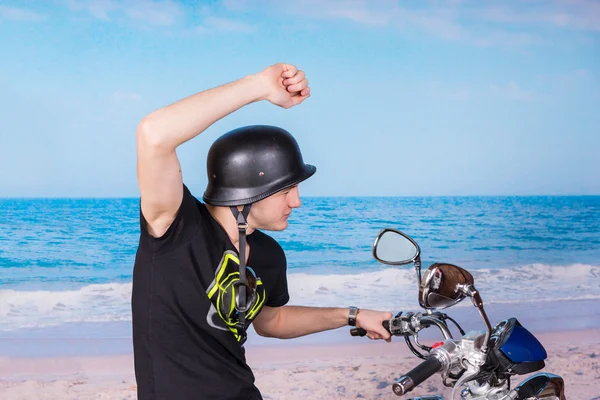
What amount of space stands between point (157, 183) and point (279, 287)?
0.92 metres

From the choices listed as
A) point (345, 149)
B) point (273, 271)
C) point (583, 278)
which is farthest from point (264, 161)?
point (345, 149)

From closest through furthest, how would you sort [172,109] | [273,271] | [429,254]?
[172,109] → [273,271] → [429,254]

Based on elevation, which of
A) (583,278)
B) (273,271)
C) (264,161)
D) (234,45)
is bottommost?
(583,278)

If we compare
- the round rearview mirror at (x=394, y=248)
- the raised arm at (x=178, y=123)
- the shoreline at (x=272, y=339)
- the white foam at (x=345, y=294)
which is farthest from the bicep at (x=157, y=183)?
the white foam at (x=345, y=294)

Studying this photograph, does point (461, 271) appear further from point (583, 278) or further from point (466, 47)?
point (466, 47)

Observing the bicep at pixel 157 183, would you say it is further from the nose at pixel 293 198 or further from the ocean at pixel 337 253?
the ocean at pixel 337 253

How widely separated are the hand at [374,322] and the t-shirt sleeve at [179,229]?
0.64 m

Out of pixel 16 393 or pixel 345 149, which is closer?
pixel 16 393

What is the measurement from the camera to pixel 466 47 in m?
15.8

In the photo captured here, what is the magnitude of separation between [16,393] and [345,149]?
11665mm

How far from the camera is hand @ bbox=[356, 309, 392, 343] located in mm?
2379

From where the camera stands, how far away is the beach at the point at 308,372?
4.95m

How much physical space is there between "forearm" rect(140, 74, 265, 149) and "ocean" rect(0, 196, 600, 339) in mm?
5476

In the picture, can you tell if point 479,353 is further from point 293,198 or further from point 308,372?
point 308,372
